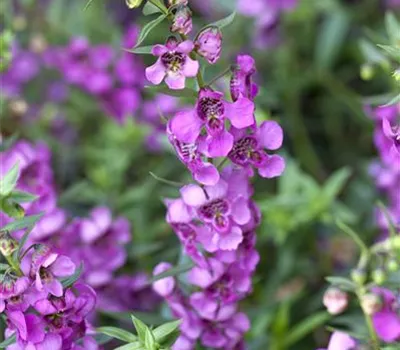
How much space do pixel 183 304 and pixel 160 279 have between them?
88mm

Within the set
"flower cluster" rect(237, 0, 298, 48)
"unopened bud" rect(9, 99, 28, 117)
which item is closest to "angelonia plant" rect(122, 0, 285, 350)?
"unopened bud" rect(9, 99, 28, 117)

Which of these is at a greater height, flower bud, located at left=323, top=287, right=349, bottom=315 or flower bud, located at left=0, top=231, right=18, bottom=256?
flower bud, located at left=0, top=231, right=18, bottom=256

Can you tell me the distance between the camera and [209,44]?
1242 millimetres

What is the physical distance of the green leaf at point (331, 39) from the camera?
2699 mm

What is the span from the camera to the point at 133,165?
103 inches

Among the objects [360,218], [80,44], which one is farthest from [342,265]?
[80,44]

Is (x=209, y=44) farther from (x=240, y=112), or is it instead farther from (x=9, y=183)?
(x=9, y=183)

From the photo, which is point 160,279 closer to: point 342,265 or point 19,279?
point 19,279

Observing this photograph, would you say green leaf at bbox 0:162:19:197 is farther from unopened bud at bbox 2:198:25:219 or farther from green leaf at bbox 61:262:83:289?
green leaf at bbox 61:262:83:289

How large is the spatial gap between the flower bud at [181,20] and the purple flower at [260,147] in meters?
0.19

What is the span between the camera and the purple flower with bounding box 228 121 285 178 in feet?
4.34

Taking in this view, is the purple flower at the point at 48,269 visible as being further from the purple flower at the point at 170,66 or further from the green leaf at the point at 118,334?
the purple flower at the point at 170,66

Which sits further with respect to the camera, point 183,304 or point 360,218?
point 360,218

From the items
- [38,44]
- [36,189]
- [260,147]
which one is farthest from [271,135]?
[38,44]
